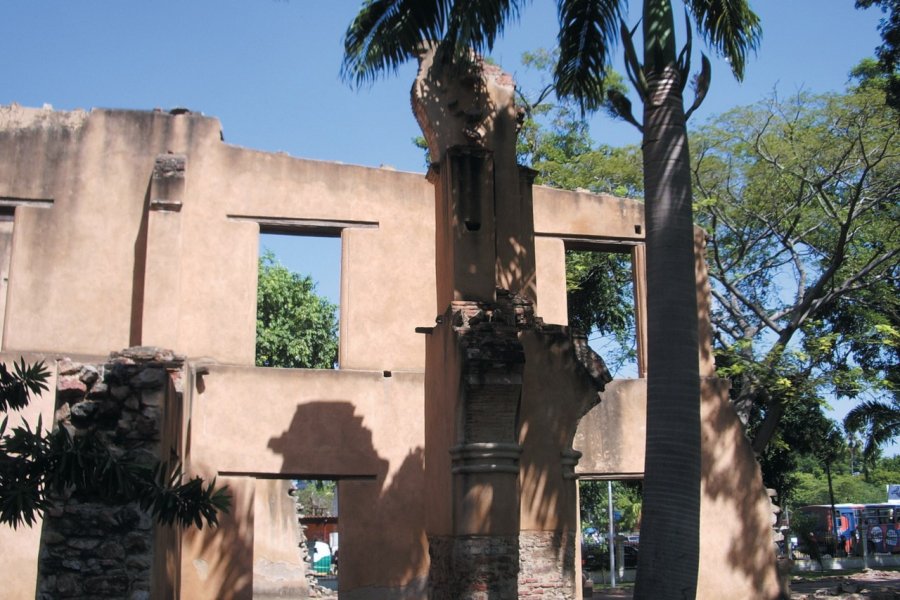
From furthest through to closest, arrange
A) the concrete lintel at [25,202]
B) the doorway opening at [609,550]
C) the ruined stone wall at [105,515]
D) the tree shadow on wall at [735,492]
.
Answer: the doorway opening at [609,550] → the tree shadow on wall at [735,492] → the concrete lintel at [25,202] → the ruined stone wall at [105,515]

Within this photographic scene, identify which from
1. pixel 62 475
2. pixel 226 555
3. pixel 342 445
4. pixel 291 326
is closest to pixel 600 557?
pixel 291 326

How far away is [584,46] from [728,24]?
1464 mm

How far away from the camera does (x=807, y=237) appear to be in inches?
882

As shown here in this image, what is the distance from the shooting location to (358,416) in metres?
13.1

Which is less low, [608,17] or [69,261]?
[608,17]

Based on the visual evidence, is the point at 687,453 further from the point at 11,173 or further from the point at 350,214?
the point at 11,173

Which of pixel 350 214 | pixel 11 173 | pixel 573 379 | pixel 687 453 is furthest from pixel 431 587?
pixel 11 173

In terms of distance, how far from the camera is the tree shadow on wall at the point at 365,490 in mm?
12648

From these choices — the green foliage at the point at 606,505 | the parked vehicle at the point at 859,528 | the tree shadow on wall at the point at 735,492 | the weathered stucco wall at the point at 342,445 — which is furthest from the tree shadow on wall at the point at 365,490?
the parked vehicle at the point at 859,528

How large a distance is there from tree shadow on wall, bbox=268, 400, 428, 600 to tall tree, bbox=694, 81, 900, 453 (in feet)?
29.0

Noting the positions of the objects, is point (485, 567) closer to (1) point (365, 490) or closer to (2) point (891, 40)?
(1) point (365, 490)

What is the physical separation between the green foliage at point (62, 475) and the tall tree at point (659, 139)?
11.4 ft

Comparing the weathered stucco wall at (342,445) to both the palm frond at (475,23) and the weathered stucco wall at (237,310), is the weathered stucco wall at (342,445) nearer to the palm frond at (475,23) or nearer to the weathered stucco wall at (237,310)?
the weathered stucco wall at (237,310)

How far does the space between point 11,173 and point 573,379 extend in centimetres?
852
